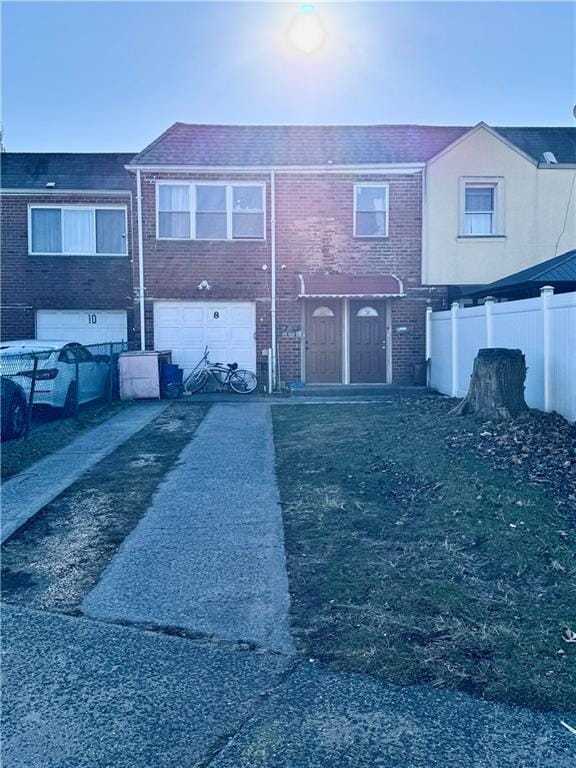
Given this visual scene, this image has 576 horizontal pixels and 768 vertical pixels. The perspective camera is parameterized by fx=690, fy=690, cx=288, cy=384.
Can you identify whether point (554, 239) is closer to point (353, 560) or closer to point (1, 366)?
point (1, 366)

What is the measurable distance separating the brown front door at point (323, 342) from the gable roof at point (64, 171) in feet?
21.2

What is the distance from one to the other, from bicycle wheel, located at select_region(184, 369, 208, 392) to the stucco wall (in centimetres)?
605

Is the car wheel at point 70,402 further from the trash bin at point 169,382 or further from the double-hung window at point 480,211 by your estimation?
the double-hung window at point 480,211

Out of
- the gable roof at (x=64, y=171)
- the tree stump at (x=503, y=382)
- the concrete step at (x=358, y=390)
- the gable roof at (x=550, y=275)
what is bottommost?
the concrete step at (x=358, y=390)

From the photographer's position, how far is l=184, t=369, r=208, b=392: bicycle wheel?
666 inches

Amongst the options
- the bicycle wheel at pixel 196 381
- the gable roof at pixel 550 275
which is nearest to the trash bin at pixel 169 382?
the bicycle wheel at pixel 196 381

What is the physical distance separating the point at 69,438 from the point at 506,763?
8.65 metres

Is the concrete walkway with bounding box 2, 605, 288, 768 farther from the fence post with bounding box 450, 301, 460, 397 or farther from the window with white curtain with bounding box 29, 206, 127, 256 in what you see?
the window with white curtain with bounding box 29, 206, 127, 256

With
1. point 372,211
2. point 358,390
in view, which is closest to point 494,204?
point 372,211

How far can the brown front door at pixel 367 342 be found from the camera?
17.5m

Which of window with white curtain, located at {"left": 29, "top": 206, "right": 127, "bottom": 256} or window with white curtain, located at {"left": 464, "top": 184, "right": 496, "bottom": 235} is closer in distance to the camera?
window with white curtain, located at {"left": 464, "top": 184, "right": 496, "bottom": 235}

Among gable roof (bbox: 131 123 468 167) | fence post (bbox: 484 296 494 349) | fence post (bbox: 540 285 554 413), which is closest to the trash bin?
gable roof (bbox: 131 123 468 167)

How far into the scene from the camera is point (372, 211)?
1745cm

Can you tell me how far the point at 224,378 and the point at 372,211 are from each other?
564cm
